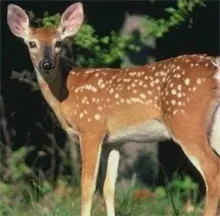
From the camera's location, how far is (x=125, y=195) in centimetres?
1120

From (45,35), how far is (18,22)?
0.43m

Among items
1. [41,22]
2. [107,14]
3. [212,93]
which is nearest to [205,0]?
[107,14]

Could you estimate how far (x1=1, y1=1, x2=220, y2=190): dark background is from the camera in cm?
1327

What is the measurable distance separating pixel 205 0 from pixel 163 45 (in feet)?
4.19

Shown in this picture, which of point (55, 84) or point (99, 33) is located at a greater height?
point (55, 84)

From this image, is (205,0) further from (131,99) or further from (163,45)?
(131,99)

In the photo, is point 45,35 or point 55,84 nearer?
point 45,35

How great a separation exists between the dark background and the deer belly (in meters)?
3.16

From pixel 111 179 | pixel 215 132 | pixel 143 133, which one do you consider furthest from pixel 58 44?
pixel 215 132

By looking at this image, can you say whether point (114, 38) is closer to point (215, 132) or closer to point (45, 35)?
point (45, 35)

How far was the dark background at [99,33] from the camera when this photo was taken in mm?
13273

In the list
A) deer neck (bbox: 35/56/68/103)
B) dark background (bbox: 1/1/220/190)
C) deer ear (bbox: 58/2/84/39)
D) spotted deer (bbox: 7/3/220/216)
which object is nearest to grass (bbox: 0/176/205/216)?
spotted deer (bbox: 7/3/220/216)

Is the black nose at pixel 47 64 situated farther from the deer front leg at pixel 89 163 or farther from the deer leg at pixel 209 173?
the deer leg at pixel 209 173

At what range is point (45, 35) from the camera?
33.3 ft
